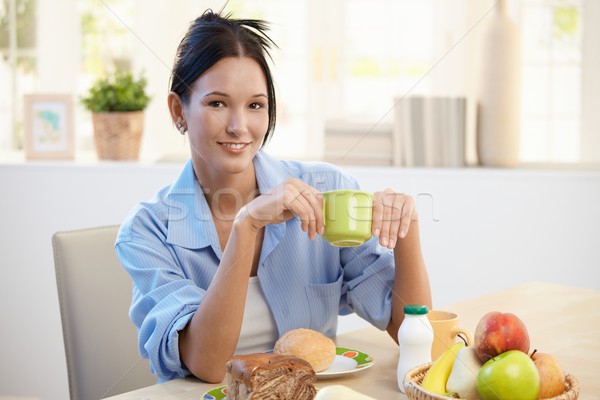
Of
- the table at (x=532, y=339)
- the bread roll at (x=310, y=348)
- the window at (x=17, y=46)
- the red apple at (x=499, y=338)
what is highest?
the window at (x=17, y=46)

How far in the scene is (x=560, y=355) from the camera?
132 centimetres

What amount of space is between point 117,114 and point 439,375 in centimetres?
194

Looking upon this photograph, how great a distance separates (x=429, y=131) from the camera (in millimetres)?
2658

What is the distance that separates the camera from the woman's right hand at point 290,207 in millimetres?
1199

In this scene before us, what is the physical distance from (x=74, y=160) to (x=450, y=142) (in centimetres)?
134

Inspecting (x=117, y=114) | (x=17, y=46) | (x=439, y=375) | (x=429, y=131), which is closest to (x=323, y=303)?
(x=439, y=375)

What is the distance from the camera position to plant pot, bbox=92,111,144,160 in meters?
2.68

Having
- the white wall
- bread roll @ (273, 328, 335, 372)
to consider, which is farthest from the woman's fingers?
the white wall

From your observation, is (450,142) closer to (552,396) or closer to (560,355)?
(560,355)

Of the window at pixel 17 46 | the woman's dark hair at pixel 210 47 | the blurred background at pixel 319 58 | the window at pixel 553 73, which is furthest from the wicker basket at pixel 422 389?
the window at pixel 17 46

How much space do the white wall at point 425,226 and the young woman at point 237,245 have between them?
1.04 meters

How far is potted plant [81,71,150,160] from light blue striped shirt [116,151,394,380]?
122 cm

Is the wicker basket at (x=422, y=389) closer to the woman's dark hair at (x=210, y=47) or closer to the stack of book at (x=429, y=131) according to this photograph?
the woman's dark hair at (x=210, y=47)

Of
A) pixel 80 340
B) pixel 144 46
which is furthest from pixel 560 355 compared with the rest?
pixel 144 46
